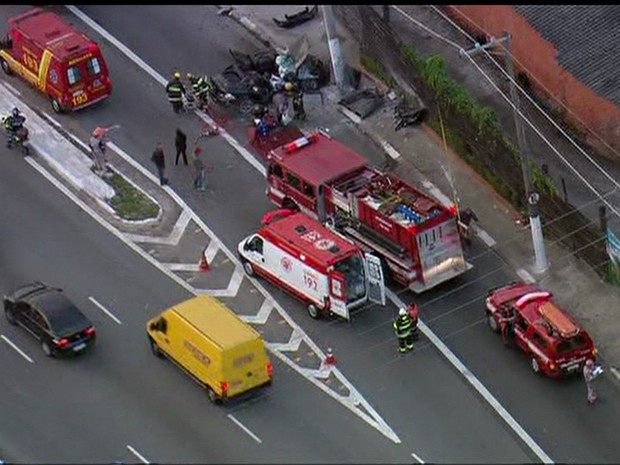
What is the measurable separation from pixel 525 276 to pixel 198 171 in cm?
1218

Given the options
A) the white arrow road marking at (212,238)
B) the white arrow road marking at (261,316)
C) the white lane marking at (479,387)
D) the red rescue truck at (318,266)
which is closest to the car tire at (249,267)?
the white arrow road marking at (212,238)

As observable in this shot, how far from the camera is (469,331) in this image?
6875 centimetres

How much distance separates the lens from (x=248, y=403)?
2571 inches

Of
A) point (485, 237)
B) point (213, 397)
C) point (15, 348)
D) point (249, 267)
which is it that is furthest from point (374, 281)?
point (15, 348)

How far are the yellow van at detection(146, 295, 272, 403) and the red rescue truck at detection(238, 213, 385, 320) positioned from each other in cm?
337

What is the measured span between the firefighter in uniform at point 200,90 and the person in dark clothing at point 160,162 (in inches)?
150

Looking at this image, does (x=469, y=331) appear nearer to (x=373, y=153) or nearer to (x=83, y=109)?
(x=373, y=153)

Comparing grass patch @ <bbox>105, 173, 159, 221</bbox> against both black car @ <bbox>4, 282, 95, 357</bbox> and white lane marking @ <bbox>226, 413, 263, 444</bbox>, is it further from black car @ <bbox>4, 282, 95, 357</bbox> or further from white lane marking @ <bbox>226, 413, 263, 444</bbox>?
white lane marking @ <bbox>226, 413, 263, 444</bbox>

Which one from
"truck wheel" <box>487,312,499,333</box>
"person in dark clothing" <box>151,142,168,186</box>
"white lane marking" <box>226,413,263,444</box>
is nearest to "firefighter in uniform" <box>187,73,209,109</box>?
"person in dark clothing" <box>151,142,168,186</box>

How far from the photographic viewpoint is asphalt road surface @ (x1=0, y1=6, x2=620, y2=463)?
63.6 metres

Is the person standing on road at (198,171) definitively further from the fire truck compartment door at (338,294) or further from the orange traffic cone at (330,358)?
the orange traffic cone at (330,358)

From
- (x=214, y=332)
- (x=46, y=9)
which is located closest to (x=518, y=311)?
(x=214, y=332)

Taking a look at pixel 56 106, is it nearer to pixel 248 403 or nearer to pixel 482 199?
pixel 482 199

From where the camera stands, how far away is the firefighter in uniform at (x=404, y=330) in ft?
219
